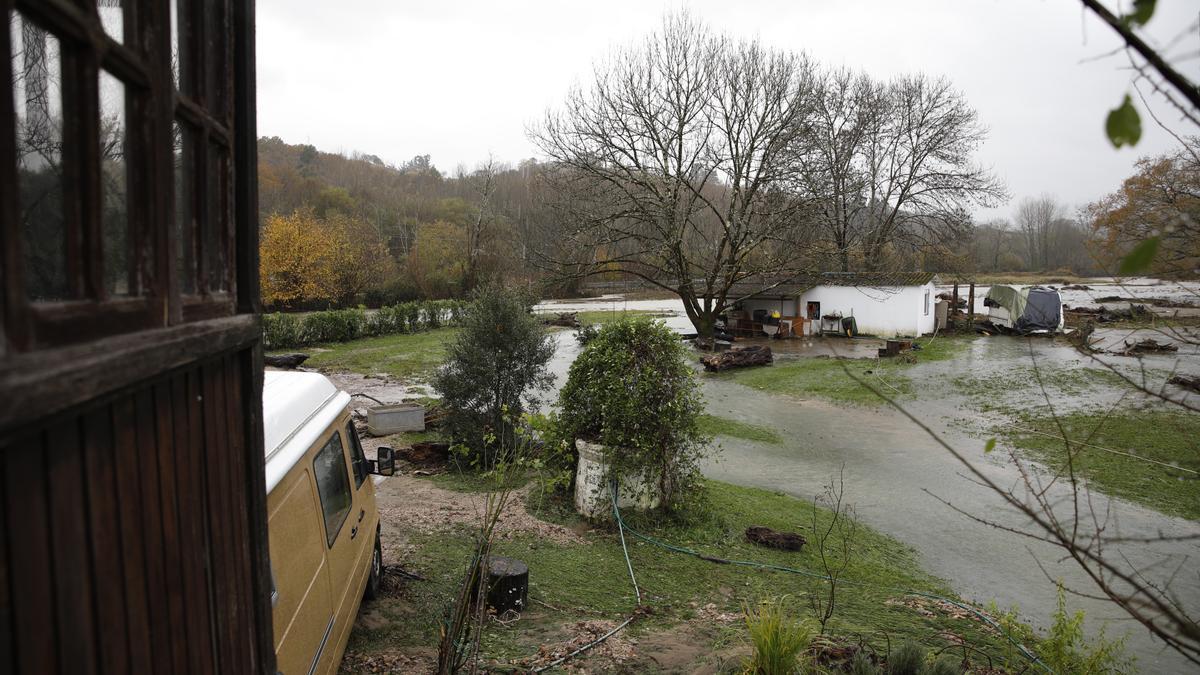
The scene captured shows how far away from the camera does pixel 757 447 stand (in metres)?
13.8

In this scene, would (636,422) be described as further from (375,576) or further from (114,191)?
(114,191)

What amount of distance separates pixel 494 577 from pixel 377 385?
14.4 meters

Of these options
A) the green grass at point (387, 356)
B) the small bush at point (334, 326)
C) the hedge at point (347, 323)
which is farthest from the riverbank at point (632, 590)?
the small bush at point (334, 326)

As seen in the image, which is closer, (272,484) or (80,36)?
(80,36)

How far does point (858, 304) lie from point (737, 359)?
515 inches

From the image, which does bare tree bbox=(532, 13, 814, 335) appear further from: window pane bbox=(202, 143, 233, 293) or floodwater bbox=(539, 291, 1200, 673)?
window pane bbox=(202, 143, 233, 293)

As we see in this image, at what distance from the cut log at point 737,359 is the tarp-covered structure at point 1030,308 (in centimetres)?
1423

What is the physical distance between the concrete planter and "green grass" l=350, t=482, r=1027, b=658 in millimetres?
215

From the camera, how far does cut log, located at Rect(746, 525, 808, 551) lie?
7824 mm

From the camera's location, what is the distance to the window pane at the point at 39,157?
3.84 ft

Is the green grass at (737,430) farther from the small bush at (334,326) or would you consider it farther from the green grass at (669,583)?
the small bush at (334,326)

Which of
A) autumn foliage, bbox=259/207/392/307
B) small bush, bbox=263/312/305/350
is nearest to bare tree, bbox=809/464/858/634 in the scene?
small bush, bbox=263/312/305/350

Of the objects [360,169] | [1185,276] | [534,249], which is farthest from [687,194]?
[360,169]

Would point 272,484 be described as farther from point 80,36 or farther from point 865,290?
point 865,290
